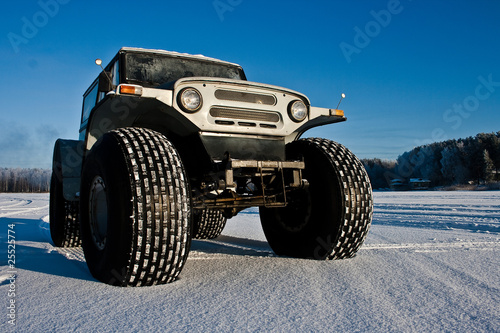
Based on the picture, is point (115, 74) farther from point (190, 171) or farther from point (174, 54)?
point (190, 171)

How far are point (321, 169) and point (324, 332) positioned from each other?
7.26 ft

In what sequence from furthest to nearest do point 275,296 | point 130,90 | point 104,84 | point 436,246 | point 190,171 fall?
point 436,246 < point 104,84 < point 190,171 < point 130,90 < point 275,296

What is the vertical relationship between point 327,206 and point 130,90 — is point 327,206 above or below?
below

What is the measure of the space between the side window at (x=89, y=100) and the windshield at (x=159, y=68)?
47.5 inches

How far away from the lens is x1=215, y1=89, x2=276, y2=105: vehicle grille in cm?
357

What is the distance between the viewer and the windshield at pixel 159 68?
457 cm

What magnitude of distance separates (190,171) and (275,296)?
1797 millimetres

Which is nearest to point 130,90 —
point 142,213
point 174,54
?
point 142,213

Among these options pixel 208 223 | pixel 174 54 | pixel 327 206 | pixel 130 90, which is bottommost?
pixel 208 223

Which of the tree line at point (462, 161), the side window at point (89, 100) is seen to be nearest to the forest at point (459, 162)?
the tree line at point (462, 161)

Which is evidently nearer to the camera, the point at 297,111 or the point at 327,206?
the point at 327,206

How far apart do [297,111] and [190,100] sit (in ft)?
3.80

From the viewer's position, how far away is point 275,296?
8.14 feet

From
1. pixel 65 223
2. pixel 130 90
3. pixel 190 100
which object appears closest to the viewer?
pixel 130 90
